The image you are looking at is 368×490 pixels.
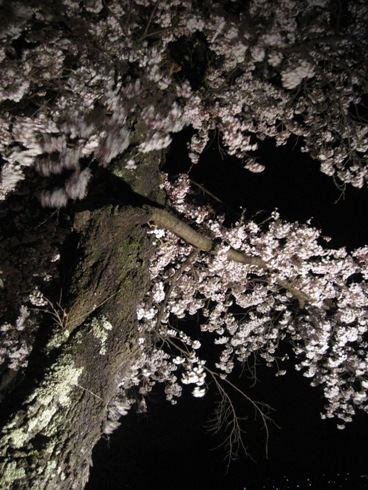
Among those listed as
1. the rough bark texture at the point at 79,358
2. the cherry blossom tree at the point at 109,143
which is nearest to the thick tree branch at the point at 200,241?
the cherry blossom tree at the point at 109,143

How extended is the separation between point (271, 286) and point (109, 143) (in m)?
3.21

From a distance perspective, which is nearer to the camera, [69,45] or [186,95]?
[69,45]

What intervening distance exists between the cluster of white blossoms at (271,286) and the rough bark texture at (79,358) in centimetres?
140

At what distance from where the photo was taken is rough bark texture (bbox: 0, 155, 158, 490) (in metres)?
1.95

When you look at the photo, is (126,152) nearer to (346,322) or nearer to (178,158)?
(178,158)

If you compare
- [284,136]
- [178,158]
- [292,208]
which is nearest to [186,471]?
[292,208]

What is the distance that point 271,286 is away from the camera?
16.7ft

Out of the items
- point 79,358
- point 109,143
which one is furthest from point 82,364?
point 109,143

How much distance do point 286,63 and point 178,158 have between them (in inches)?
124

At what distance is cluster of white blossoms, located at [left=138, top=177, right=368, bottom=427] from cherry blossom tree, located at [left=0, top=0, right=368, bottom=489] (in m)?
0.08

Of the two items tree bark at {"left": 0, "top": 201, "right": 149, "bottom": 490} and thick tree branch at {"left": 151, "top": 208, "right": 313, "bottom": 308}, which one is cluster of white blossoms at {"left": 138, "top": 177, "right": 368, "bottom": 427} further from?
tree bark at {"left": 0, "top": 201, "right": 149, "bottom": 490}

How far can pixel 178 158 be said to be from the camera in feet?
19.8

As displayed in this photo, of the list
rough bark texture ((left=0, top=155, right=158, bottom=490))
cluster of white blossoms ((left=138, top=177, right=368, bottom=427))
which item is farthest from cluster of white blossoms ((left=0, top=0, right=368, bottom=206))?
cluster of white blossoms ((left=138, top=177, right=368, bottom=427))

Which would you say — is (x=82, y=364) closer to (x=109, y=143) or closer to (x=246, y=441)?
(x=109, y=143)
